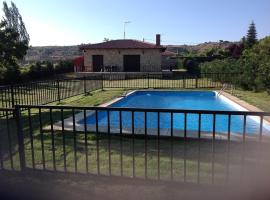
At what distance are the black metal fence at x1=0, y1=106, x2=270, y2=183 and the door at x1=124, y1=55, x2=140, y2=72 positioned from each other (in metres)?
22.5

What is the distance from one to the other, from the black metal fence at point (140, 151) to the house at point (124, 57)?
73.1 feet

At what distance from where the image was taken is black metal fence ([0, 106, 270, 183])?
4.22m

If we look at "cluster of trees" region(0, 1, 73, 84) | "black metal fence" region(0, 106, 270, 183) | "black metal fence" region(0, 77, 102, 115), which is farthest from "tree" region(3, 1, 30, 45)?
"black metal fence" region(0, 106, 270, 183)

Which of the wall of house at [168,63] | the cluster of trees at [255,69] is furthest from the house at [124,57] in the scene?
the cluster of trees at [255,69]

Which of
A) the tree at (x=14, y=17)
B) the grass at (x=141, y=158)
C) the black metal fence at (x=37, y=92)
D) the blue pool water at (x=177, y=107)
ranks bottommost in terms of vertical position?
the blue pool water at (x=177, y=107)

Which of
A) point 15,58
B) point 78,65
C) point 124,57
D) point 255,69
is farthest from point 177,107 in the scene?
Answer: point 78,65

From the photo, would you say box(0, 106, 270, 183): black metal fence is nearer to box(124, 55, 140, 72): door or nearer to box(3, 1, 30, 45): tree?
box(124, 55, 140, 72): door

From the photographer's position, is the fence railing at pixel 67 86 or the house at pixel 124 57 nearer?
the fence railing at pixel 67 86

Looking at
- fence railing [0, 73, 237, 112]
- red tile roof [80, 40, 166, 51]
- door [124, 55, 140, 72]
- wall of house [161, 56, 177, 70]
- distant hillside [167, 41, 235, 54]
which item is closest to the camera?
fence railing [0, 73, 237, 112]

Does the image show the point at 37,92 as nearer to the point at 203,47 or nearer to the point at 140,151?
the point at 140,151

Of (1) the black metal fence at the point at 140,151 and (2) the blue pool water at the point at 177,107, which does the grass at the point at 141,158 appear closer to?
(1) the black metal fence at the point at 140,151

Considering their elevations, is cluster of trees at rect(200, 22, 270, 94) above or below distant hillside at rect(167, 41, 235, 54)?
below

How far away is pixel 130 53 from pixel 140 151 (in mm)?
24487

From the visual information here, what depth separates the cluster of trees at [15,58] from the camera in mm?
9805
